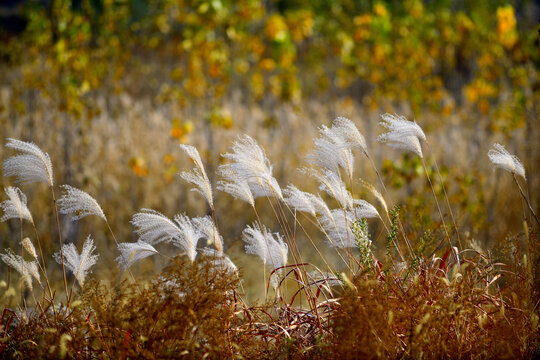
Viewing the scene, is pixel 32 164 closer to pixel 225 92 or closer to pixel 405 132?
pixel 405 132

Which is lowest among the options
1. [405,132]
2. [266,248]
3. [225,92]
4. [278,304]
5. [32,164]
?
[278,304]

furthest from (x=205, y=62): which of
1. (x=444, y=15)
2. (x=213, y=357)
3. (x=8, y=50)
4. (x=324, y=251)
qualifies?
(x=213, y=357)

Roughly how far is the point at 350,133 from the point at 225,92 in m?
3.73

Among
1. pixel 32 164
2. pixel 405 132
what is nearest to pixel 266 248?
pixel 405 132

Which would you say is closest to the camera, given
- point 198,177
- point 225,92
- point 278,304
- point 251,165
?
point 251,165

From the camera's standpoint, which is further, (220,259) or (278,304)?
(278,304)

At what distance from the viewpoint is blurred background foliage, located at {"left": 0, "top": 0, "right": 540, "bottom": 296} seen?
3619 mm

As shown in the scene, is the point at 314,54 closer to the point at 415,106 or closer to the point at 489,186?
the point at 415,106

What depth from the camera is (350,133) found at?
166 cm

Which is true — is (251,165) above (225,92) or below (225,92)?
below

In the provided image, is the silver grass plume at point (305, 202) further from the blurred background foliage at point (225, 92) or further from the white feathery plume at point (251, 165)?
the blurred background foliage at point (225, 92)

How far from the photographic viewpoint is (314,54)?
272 inches

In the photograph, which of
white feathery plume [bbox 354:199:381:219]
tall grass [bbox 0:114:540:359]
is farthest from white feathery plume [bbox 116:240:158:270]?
white feathery plume [bbox 354:199:381:219]

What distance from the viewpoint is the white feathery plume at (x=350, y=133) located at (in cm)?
166
